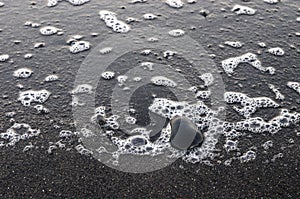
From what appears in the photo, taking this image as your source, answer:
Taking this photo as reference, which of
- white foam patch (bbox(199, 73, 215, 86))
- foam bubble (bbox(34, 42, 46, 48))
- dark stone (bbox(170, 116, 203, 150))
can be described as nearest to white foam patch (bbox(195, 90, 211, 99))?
white foam patch (bbox(199, 73, 215, 86))

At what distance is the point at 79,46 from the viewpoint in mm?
4305

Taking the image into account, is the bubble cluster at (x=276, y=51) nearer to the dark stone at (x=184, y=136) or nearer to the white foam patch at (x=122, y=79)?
the dark stone at (x=184, y=136)

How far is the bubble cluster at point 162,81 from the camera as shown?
3867 millimetres

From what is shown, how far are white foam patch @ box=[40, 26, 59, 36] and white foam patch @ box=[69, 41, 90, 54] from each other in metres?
0.37

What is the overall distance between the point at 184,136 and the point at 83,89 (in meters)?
1.21

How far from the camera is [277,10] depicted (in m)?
4.85

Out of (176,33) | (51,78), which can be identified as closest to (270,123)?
(176,33)

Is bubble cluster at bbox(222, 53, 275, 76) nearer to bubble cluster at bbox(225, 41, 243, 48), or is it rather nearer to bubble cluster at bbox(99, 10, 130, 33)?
bubble cluster at bbox(225, 41, 243, 48)

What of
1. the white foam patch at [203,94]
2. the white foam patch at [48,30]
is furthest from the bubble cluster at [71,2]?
the white foam patch at [203,94]

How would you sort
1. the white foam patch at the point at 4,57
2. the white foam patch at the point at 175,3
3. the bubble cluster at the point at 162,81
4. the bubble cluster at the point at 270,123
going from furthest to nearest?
the white foam patch at the point at 175,3 < the white foam patch at the point at 4,57 < the bubble cluster at the point at 162,81 < the bubble cluster at the point at 270,123

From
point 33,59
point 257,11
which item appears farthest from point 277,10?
point 33,59

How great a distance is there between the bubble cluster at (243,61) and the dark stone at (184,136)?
98 centimetres

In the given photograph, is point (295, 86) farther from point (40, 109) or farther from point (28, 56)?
point (28, 56)

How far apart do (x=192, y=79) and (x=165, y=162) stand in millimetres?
1122
